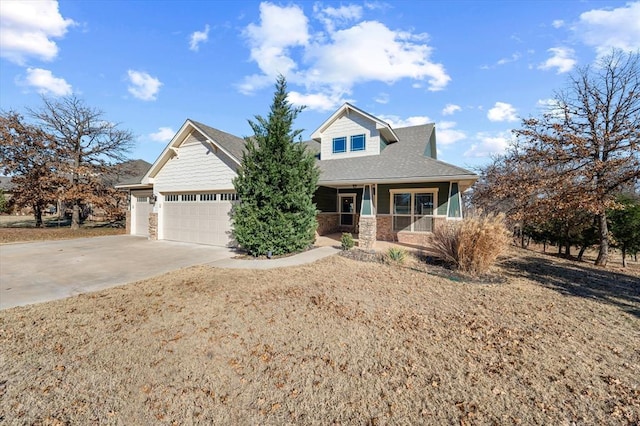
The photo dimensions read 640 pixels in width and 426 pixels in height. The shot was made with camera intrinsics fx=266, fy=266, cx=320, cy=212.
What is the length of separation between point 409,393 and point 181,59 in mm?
15570

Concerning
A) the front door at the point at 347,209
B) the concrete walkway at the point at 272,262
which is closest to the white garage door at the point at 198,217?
the concrete walkway at the point at 272,262

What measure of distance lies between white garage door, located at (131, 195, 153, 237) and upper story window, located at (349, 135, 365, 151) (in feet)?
42.5

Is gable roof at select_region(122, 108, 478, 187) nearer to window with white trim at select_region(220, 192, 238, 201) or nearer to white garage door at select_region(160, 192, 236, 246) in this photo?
window with white trim at select_region(220, 192, 238, 201)

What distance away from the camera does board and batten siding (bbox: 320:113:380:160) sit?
14453 mm

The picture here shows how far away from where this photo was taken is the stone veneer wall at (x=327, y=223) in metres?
14.6

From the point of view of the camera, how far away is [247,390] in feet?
9.73

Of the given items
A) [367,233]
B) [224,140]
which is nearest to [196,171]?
[224,140]

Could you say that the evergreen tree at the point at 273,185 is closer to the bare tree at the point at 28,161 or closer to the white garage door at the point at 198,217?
the white garage door at the point at 198,217

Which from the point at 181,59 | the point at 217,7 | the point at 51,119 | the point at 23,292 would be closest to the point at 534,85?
the point at 217,7

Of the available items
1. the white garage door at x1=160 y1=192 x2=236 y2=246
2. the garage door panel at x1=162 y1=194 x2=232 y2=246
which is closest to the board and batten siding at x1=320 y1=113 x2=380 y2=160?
the white garage door at x1=160 y1=192 x2=236 y2=246

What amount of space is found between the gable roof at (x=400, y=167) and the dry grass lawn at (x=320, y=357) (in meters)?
5.55

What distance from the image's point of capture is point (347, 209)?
1652cm

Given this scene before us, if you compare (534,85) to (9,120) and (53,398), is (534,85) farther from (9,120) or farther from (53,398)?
(9,120)

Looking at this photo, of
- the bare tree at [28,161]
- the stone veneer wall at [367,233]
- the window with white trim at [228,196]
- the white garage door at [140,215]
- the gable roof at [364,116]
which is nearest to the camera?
the stone veneer wall at [367,233]
